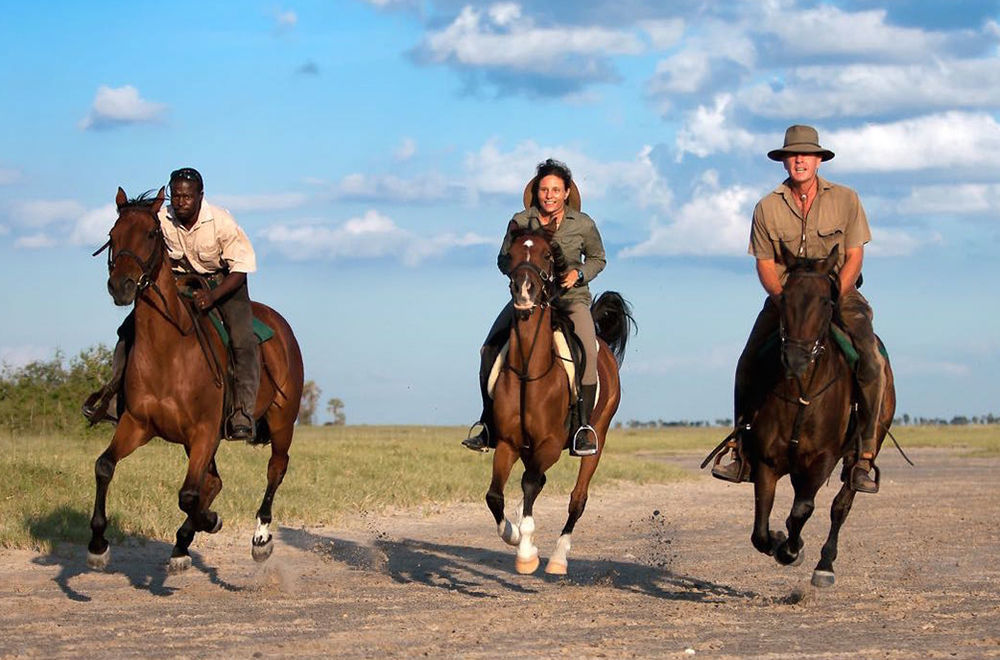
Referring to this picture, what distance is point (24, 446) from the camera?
24234 mm

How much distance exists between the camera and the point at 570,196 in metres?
13.1

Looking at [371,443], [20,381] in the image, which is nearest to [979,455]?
[371,443]

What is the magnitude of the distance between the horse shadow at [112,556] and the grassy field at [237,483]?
4cm

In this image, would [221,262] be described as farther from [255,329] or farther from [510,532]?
[510,532]

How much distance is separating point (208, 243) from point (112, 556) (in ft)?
13.5

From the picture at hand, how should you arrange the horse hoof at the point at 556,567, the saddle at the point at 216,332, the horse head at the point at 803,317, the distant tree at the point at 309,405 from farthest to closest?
1. the distant tree at the point at 309,405
2. the horse hoof at the point at 556,567
3. the saddle at the point at 216,332
4. the horse head at the point at 803,317

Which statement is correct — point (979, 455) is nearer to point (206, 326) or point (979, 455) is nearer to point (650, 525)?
point (650, 525)

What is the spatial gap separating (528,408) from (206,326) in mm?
2719

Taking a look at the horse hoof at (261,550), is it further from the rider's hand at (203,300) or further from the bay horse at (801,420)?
the bay horse at (801,420)

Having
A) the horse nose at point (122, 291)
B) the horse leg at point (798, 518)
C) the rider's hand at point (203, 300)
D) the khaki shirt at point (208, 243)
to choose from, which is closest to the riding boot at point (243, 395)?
the rider's hand at point (203, 300)

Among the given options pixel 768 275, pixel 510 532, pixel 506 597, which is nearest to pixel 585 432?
pixel 510 532

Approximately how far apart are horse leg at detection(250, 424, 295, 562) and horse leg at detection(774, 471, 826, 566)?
4.61m

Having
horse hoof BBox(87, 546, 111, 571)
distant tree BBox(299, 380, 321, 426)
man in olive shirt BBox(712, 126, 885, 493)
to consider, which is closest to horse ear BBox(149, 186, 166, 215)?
horse hoof BBox(87, 546, 111, 571)

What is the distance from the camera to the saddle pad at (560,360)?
12.1 metres
